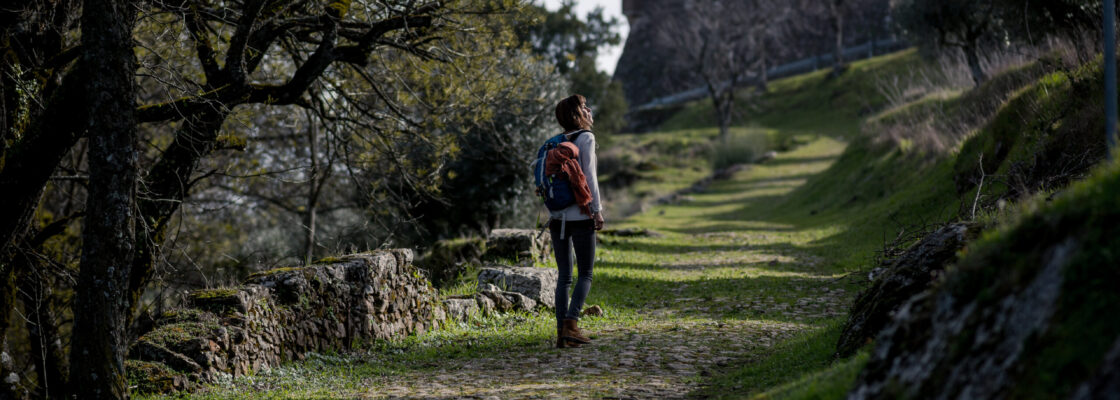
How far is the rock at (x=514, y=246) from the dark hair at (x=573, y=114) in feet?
21.1

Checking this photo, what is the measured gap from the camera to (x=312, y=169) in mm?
10570

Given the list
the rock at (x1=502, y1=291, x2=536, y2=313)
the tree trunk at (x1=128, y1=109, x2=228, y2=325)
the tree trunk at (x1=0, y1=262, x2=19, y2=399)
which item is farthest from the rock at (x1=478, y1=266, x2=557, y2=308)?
the tree trunk at (x1=0, y1=262, x2=19, y2=399)

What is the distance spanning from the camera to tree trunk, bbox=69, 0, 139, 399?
534 cm

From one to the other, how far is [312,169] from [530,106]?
12069 mm

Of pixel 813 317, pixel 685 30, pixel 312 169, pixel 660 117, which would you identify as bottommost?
pixel 813 317

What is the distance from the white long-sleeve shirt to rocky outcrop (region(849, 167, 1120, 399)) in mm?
3758

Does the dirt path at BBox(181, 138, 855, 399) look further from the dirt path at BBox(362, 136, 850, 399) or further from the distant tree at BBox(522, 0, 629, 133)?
the distant tree at BBox(522, 0, 629, 133)

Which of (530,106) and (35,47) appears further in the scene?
(530,106)

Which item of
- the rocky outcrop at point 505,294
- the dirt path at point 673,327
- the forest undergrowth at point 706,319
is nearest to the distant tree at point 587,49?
the forest undergrowth at point 706,319

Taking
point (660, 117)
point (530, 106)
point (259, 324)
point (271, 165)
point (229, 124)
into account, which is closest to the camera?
point (259, 324)

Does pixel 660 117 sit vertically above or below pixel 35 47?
above

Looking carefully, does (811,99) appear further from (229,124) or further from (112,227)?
(112,227)

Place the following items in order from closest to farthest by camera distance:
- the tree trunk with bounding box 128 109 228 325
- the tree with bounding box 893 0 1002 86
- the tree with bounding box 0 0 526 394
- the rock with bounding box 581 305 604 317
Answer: the tree with bounding box 0 0 526 394, the tree trunk with bounding box 128 109 228 325, the rock with bounding box 581 305 604 317, the tree with bounding box 893 0 1002 86

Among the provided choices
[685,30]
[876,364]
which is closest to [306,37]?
[876,364]
